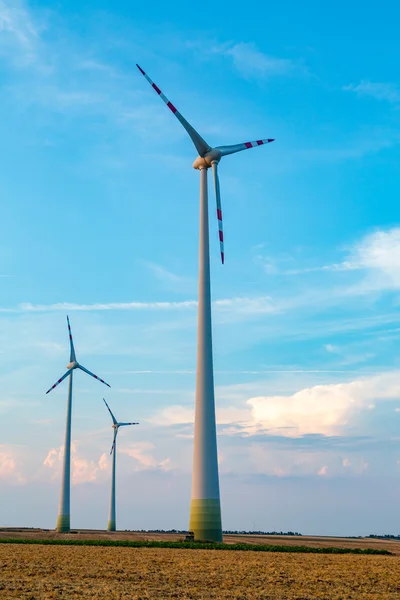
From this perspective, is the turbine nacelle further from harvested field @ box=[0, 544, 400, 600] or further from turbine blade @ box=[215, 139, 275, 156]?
harvested field @ box=[0, 544, 400, 600]

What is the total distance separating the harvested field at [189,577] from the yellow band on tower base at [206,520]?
49.0 ft

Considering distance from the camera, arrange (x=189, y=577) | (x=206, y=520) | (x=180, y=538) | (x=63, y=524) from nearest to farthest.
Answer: (x=189, y=577) → (x=206, y=520) → (x=180, y=538) → (x=63, y=524)

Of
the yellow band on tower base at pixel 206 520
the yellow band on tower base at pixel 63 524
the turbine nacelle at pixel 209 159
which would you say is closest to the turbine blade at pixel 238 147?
the turbine nacelle at pixel 209 159

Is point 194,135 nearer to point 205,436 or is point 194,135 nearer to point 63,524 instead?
point 205,436

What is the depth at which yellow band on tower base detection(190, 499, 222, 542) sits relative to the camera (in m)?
67.2

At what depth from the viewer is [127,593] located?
29.8 metres

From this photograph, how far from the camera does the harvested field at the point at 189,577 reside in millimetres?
30391

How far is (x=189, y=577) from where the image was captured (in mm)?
36562

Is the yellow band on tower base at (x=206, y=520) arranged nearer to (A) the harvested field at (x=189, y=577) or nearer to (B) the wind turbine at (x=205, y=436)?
(B) the wind turbine at (x=205, y=436)

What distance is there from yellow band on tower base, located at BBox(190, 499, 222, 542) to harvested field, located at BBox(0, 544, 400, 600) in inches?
588

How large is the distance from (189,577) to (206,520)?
31.3m

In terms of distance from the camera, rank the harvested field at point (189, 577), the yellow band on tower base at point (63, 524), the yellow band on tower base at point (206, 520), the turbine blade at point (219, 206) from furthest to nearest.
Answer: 1. the yellow band on tower base at point (63, 524)
2. the turbine blade at point (219, 206)
3. the yellow band on tower base at point (206, 520)
4. the harvested field at point (189, 577)

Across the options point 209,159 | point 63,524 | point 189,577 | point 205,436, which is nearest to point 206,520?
point 205,436

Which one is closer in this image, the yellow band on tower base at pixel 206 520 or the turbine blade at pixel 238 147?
the yellow band on tower base at pixel 206 520
